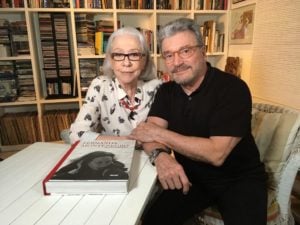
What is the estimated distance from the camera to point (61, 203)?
0.72 metres

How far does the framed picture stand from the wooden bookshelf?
0.10 meters

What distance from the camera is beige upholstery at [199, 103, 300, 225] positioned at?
117cm

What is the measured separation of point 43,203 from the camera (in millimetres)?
721

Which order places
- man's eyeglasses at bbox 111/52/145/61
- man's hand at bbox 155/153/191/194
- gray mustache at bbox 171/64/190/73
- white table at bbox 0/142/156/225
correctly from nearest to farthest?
white table at bbox 0/142/156/225
man's hand at bbox 155/153/191/194
gray mustache at bbox 171/64/190/73
man's eyeglasses at bbox 111/52/145/61

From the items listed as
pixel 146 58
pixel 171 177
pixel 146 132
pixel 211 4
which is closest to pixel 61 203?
pixel 171 177

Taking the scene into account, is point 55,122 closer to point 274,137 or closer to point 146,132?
point 146,132

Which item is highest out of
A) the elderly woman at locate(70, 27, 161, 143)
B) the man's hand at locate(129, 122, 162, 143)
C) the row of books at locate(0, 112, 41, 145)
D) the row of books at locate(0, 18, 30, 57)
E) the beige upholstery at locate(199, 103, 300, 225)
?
the row of books at locate(0, 18, 30, 57)

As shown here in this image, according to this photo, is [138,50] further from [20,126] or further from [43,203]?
[20,126]

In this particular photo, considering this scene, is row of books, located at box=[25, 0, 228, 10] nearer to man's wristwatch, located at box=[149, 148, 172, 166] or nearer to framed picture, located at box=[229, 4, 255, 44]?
framed picture, located at box=[229, 4, 255, 44]

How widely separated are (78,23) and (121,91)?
5.39ft

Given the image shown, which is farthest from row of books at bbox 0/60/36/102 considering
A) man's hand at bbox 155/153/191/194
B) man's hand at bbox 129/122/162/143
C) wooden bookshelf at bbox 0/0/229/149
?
man's hand at bbox 155/153/191/194

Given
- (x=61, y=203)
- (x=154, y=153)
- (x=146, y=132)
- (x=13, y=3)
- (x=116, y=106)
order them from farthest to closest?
(x=13, y=3), (x=116, y=106), (x=146, y=132), (x=154, y=153), (x=61, y=203)

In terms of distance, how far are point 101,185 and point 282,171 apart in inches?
38.5

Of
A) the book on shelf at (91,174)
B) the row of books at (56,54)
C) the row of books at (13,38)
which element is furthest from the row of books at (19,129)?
the book on shelf at (91,174)
